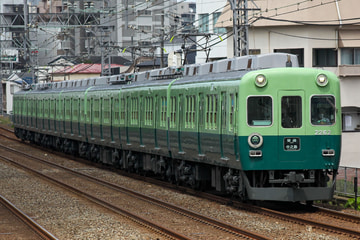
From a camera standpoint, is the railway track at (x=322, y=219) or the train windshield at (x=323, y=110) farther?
the train windshield at (x=323, y=110)

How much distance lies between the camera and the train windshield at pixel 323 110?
15102 mm

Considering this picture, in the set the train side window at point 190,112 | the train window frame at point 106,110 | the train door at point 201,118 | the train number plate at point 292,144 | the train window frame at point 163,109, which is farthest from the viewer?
the train window frame at point 106,110

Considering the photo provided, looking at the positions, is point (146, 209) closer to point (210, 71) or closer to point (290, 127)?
point (290, 127)

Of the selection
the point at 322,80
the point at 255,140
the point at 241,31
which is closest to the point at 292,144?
the point at 255,140

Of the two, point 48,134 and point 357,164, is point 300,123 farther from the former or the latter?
point 48,134

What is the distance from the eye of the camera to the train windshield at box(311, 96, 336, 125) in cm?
1510

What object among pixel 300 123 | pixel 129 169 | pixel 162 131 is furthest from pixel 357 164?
pixel 300 123

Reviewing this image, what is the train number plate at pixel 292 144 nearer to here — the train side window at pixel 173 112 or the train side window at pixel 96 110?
the train side window at pixel 173 112

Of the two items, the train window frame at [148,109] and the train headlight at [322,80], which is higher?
the train headlight at [322,80]

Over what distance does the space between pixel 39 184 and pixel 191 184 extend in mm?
5094

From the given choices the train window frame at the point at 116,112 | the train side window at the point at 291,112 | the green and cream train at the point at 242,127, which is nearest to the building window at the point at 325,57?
the train window frame at the point at 116,112

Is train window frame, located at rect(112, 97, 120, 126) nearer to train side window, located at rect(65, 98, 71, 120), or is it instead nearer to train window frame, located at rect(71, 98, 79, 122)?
train window frame, located at rect(71, 98, 79, 122)

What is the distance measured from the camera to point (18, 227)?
1447cm

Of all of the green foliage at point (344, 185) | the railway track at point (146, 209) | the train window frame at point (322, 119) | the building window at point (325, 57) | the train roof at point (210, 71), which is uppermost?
the building window at point (325, 57)
